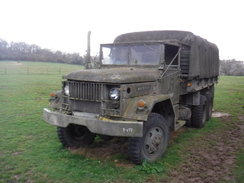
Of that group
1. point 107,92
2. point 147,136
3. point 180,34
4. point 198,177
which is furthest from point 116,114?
point 180,34

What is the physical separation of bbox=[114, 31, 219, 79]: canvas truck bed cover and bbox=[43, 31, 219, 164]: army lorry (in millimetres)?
28

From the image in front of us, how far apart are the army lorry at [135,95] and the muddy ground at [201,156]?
1.16 feet

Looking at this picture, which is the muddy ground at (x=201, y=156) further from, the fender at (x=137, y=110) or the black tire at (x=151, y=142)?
the fender at (x=137, y=110)

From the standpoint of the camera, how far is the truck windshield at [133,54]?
219 inches

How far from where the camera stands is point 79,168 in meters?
4.34

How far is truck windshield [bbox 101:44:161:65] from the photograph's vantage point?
18.2 ft

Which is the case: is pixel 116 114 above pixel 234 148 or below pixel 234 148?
above

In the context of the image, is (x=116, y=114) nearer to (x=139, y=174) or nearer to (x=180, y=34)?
(x=139, y=174)

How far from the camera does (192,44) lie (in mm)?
6621

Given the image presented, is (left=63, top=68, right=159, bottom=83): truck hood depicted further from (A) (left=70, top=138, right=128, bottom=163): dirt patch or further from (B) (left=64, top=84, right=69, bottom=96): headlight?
(A) (left=70, top=138, right=128, bottom=163): dirt patch

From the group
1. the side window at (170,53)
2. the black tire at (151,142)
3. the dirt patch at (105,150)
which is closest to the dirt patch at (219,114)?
the side window at (170,53)

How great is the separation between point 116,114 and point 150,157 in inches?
44.4

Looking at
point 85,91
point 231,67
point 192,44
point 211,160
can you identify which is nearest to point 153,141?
point 211,160

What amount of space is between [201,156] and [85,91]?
285 centimetres
